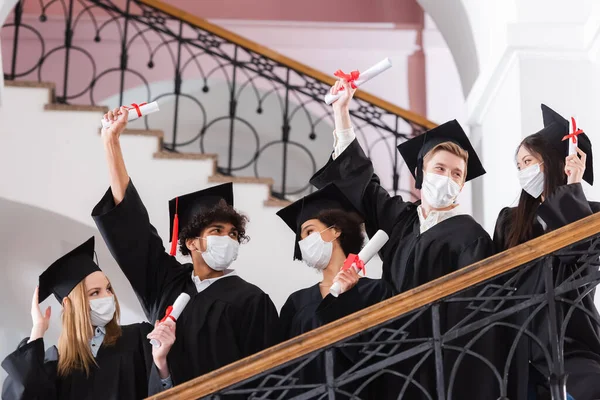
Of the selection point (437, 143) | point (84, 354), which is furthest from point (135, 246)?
point (437, 143)

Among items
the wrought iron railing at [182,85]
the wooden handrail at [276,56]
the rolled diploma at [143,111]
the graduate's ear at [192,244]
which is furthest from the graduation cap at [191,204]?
the wrought iron railing at [182,85]

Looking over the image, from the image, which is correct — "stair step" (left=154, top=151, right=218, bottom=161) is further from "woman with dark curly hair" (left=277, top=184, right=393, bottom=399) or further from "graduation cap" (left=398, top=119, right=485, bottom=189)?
"graduation cap" (left=398, top=119, right=485, bottom=189)

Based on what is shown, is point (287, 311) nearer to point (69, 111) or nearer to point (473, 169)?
point (473, 169)

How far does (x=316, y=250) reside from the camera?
15.6 feet

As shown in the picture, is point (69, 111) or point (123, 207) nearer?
point (123, 207)

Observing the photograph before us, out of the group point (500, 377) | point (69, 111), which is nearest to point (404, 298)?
point (500, 377)

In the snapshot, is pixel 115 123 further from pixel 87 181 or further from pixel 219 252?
pixel 87 181

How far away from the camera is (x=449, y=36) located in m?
8.02

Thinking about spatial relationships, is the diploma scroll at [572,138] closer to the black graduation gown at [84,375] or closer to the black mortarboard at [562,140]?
the black mortarboard at [562,140]

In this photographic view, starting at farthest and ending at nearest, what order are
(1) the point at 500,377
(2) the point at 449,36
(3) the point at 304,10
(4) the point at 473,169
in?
1. (3) the point at 304,10
2. (2) the point at 449,36
3. (4) the point at 473,169
4. (1) the point at 500,377

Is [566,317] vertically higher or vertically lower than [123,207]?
lower

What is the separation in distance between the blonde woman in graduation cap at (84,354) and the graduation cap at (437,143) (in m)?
1.34

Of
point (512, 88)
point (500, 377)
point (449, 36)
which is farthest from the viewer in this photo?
point (449, 36)

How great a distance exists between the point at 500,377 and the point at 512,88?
110 inches
